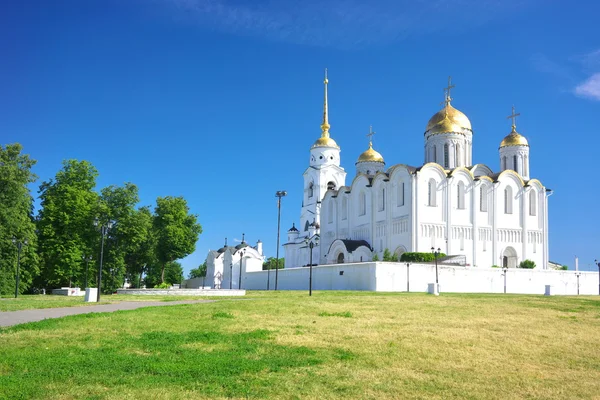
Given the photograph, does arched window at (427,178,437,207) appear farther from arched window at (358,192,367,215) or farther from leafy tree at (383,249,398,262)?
arched window at (358,192,367,215)

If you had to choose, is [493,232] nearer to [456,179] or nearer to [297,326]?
[456,179]

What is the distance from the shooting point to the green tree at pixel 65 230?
44000mm

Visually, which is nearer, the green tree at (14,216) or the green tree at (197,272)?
the green tree at (14,216)

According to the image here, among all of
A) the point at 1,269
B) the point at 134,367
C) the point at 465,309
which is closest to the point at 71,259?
the point at 1,269

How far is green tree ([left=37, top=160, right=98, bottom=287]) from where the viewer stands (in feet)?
144

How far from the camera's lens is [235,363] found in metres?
9.61

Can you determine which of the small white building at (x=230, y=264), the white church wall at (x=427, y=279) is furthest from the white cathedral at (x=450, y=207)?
→ the small white building at (x=230, y=264)

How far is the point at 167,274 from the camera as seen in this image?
297 ft

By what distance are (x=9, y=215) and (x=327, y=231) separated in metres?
40.6

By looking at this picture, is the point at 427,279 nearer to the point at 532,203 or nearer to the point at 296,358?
the point at 532,203

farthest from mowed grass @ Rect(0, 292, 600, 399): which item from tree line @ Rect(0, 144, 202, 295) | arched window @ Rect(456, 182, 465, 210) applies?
arched window @ Rect(456, 182, 465, 210)

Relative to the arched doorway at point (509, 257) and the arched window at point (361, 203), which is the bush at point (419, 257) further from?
the arched window at point (361, 203)

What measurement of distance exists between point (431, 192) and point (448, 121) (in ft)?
38.1

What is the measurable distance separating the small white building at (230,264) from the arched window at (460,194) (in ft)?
74.6
